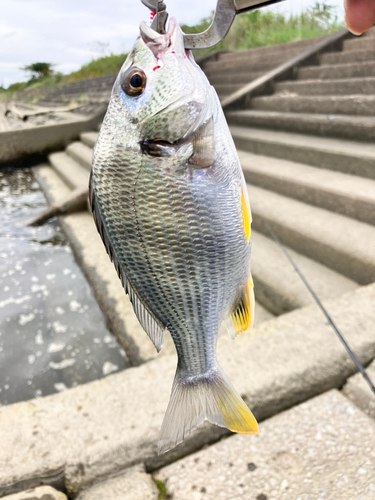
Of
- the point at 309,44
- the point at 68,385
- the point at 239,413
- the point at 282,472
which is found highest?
the point at 309,44

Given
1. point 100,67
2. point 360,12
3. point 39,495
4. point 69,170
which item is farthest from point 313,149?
point 100,67

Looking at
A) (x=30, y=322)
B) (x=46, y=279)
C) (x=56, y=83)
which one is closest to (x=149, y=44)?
(x=30, y=322)

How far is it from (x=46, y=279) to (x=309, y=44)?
18.1 feet

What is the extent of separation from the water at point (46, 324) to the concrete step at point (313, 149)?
2.58m

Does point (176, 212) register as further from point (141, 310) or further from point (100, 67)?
point (100, 67)

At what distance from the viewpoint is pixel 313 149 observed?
143 inches

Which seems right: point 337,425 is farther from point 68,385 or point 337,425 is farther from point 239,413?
point 68,385

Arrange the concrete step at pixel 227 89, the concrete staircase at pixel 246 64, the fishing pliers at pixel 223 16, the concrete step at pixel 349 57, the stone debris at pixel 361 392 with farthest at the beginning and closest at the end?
1. the concrete step at pixel 227 89
2. the concrete staircase at pixel 246 64
3. the concrete step at pixel 349 57
4. the stone debris at pixel 361 392
5. the fishing pliers at pixel 223 16

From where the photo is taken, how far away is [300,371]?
1.70 metres

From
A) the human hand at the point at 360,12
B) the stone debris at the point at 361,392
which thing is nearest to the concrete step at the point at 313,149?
the stone debris at the point at 361,392

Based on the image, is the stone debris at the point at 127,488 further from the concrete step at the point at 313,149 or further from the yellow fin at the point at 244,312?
the concrete step at the point at 313,149

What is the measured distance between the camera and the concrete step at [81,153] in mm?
6485

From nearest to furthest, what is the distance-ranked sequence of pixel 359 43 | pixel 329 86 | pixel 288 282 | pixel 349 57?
pixel 288 282 → pixel 329 86 → pixel 349 57 → pixel 359 43

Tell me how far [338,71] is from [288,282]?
3707 mm
